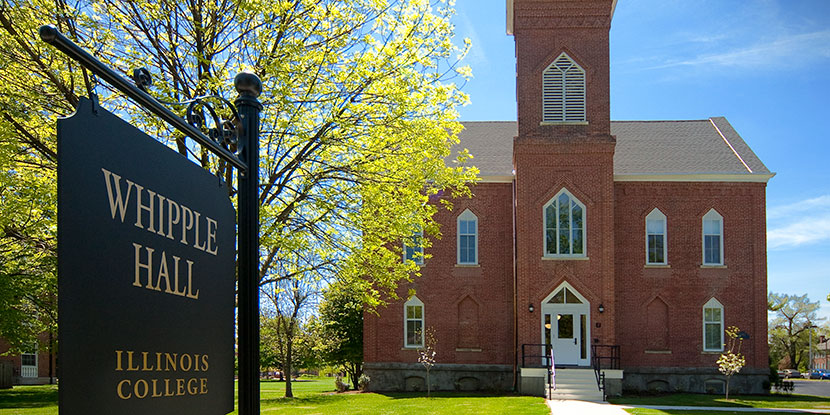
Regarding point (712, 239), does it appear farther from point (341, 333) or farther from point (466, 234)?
point (341, 333)

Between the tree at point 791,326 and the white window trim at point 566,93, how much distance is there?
52.6m

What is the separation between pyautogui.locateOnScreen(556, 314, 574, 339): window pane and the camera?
26.7m

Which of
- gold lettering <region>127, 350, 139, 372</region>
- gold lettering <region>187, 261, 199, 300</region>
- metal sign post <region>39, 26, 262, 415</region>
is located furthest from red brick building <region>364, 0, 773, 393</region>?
gold lettering <region>127, 350, 139, 372</region>

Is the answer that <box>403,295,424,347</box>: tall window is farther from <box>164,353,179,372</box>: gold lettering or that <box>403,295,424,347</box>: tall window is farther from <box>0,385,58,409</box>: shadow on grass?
<box>164,353,179,372</box>: gold lettering

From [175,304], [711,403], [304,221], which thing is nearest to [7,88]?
[304,221]

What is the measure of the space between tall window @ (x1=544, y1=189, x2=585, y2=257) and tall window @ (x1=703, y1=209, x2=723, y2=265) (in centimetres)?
600

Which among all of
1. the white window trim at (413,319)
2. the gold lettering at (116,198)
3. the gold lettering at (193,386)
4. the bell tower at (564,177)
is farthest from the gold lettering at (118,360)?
the white window trim at (413,319)

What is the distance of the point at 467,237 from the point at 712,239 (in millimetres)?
10065

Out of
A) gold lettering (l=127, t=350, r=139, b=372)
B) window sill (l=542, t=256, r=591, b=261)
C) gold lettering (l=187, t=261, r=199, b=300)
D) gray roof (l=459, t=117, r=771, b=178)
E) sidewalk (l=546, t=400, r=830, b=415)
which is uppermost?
gray roof (l=459, t=117, r=771, b=178)

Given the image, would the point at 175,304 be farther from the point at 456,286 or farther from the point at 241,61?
the point at 456,286

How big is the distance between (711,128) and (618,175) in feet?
25.9

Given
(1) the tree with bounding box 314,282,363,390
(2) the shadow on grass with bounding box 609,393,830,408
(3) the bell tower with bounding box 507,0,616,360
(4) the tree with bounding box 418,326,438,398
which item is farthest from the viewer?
(1) the tree with bounding box 314,282,363,390

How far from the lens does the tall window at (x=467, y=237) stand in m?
29.6

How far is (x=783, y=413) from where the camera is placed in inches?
803
